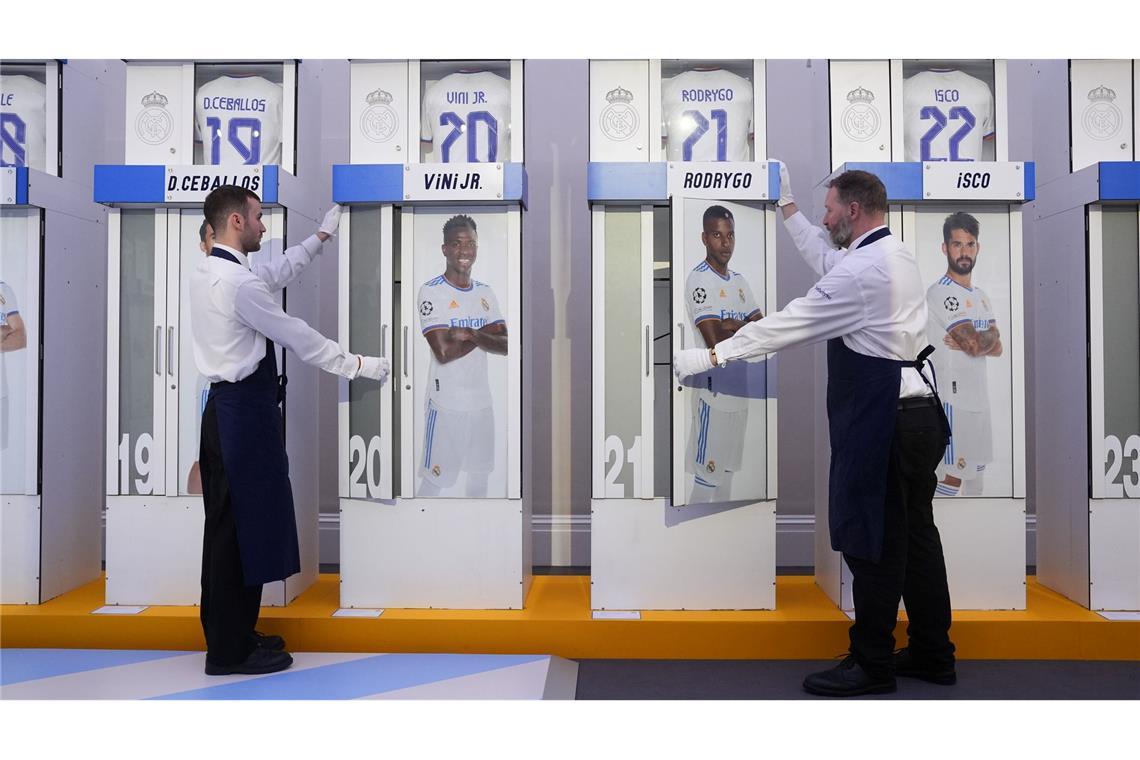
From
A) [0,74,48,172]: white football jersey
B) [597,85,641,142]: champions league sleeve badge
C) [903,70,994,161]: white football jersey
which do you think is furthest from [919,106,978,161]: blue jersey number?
[0,74,48,172]: white football jersey

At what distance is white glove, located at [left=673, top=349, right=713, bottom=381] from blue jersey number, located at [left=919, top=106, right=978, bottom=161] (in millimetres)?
1451

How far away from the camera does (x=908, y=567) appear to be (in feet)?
11.2

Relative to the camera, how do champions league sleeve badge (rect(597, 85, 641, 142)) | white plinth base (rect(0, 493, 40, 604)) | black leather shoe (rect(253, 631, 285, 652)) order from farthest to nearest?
white plinth base (rect(0, 493, 40, 604)) → champions league sleeve badge (rect(597, 85, 641, 142)) → black leather shoe (rect(253, 631, 285, 652))

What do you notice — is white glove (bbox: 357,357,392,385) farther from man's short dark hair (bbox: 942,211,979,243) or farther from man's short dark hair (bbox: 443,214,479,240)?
man's short dark hair (bbox: 942,211,979,243)

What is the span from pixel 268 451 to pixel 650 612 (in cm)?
172

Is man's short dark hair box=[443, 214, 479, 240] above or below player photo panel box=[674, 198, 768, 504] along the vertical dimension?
above

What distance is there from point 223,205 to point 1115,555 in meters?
4.01

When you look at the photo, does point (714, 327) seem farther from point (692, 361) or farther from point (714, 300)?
point (692, 361)

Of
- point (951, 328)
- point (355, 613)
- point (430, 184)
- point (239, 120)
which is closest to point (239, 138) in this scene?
point (239, 120)

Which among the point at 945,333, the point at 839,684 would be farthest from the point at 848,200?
the point at 839,684

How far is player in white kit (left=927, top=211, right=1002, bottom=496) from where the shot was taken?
12.9 feet

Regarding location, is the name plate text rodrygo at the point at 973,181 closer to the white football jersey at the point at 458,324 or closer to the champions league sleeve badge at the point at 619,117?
the champions league sleeve badge at the point at 619,117

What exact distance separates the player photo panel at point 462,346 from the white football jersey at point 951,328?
6.05ft

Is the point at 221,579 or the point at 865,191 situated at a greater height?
the point at 865,191
